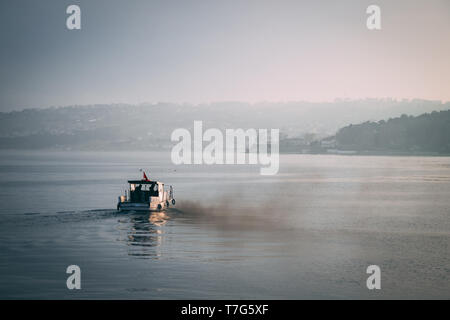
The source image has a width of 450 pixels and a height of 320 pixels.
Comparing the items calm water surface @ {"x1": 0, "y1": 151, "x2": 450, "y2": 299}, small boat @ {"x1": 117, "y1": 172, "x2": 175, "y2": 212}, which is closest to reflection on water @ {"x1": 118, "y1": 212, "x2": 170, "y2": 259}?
calm water surface @ {"x1": 0, "y1": 151, "x2": 450, "y2": 299}

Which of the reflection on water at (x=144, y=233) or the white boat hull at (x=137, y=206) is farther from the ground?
the white boat hull at (x=137, y=206)

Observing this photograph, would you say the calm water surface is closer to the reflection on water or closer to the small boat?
the reflection on water

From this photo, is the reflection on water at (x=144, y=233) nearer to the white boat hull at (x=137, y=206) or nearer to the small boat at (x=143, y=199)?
the white boat hull at (x=137, y=206)

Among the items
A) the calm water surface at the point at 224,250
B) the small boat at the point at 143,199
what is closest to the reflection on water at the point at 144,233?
the calm water surface at the point at 224,250

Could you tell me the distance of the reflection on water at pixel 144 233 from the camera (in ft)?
119

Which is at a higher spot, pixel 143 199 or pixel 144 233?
pixel 143 199

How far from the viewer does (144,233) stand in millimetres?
44281

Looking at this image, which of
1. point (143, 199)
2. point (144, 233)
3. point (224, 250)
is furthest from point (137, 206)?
point (224, 250)

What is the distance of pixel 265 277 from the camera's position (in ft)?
95.7

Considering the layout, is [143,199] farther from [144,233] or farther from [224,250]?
[224,250]
